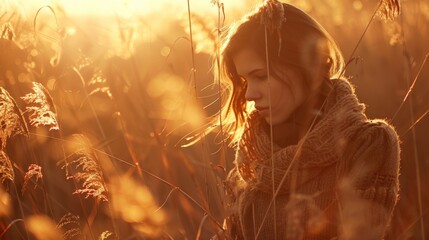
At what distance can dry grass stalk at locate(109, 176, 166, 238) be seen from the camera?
5.57 feet

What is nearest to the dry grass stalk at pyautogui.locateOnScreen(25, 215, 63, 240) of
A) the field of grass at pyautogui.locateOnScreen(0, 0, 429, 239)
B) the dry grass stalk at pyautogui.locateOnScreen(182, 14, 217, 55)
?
the field of grass at pyautogui.locateOnScreen(0, 0, 429, 239)

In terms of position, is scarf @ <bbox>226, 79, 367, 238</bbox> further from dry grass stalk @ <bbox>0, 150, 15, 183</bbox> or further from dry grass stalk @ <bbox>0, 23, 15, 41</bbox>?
dry grass stalk @ <bbox>0, 23, 15, 41</bbox>

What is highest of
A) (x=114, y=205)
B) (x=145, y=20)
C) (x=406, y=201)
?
(x=145, y=20)

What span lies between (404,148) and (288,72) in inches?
61.8

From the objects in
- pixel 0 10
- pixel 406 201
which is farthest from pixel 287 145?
pixel 406 201

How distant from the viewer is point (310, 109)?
193 cm

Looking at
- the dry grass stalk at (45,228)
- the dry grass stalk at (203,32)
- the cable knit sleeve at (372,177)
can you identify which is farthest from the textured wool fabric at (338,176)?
the dry grass stalk at (45,228)

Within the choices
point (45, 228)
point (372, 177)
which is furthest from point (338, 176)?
point (45, 228)

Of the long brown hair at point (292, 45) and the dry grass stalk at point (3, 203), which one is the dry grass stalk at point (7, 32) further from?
the long brown hair at point (292, 45)

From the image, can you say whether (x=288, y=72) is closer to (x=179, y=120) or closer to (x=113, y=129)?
(x=179, y=120)

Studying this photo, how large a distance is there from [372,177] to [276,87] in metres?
0.41

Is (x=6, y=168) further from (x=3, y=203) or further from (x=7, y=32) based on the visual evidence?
(x=7, y=32)

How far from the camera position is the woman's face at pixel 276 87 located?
1889 mm

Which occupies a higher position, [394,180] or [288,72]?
[288,72]
